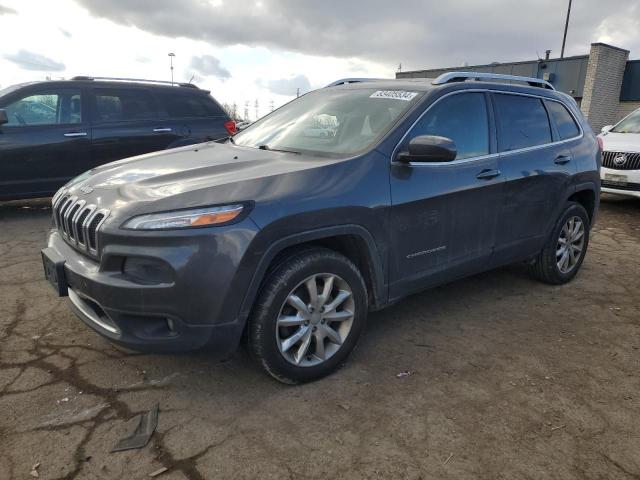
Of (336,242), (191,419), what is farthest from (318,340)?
(191,419)

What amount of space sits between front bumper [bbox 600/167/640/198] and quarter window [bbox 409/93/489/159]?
536cm

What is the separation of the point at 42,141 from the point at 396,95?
16.2 feet

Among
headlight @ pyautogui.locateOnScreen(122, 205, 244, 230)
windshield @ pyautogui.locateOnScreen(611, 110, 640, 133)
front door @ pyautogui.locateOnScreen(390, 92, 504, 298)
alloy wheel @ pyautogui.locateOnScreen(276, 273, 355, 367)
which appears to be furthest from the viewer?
windshield @ pyautogui.locateOnScreen(611, 110, 640, 133)

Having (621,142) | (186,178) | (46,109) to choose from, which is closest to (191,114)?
(46,109)

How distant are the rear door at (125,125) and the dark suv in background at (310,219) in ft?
10.9

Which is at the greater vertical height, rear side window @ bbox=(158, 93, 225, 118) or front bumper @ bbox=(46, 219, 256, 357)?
rear side window @ bbox=(158, 93, 225, 118)

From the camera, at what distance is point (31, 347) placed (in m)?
3.15

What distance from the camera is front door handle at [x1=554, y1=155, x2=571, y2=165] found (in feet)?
13.7

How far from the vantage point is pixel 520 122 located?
392cm

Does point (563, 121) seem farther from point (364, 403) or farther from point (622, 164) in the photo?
point (622, 164)

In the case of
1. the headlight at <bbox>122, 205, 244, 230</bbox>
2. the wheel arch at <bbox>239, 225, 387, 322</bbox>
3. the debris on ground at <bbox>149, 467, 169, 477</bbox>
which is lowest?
the debris on ground at <bbox>149, 467, 169, 477</bbox>

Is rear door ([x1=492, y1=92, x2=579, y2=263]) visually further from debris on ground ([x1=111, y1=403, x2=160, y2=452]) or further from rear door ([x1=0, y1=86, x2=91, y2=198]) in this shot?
rear door ([x1=0, y1=86, x2=91, y2=198])

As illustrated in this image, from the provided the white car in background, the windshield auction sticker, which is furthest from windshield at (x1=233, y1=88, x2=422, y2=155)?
the white car in background

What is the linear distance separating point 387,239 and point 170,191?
127 centimetres
